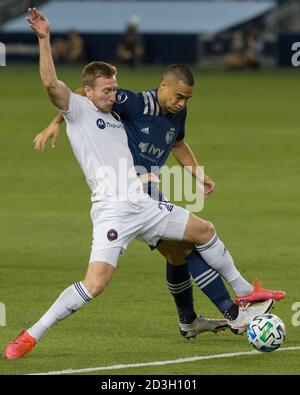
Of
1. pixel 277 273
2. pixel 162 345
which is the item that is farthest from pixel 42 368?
pixel 277 273

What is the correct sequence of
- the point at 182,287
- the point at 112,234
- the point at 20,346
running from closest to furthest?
the point at 20,346 → the point at 112,234 → the point at 182,287

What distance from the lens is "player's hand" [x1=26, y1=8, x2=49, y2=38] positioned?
10.3 metres

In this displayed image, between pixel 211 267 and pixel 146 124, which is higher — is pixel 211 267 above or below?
below

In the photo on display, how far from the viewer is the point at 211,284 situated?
11078 millimetres

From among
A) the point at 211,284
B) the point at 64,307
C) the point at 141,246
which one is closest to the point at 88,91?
the point at 64,307

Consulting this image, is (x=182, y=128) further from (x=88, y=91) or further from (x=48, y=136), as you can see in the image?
(x=48, y=136)

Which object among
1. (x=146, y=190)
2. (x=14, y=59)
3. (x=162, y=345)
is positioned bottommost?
(x=14, y=59)

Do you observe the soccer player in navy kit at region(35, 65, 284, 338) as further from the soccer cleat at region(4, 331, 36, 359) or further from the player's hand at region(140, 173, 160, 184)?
the soccer cleat at region(4, 331, 36, 359)

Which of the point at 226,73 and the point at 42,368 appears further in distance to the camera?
the point at 226,73

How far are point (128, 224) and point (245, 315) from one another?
1.27m

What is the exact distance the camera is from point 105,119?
1083cm

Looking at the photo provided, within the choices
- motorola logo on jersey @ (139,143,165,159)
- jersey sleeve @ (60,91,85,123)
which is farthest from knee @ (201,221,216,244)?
jersey sleeve @ (60,91,85,123)
